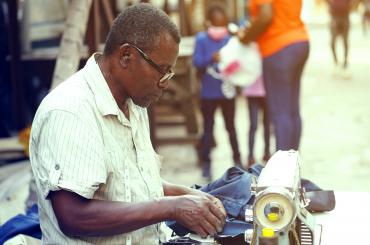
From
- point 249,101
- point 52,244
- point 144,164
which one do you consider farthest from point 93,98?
point 249,101

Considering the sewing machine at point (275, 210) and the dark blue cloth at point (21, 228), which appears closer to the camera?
the sewing machine at point (275, 210)

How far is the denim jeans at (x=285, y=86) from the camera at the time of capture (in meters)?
5.71

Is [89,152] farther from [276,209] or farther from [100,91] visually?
[276,209]

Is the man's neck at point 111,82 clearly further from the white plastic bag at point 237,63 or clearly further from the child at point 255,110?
the child at point 255,110

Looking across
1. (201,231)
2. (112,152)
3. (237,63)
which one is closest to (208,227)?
(201,231)

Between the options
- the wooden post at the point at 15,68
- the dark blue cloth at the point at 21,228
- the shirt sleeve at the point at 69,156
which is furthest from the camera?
the wooden post at the point at 15,68

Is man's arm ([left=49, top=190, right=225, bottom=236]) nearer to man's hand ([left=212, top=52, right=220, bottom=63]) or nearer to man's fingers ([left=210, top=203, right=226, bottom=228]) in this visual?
man's fingers ([left=210, top=203, right=226, bottom=228])

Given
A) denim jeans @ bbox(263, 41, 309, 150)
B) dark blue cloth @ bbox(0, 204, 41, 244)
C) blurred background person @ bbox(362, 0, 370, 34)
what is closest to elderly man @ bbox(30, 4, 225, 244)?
dark blue cloth @ bbox(0, 204, 41, 244)

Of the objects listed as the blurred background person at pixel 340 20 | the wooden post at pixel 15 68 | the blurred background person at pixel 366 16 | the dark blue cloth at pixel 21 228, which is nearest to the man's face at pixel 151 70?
the dark blue cloth at pixel 21 228

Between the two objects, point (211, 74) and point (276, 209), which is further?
point (211, 74)

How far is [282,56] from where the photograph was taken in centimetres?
571

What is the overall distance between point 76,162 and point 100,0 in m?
4.09

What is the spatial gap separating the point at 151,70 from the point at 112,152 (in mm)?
319

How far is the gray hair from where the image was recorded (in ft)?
8.37
